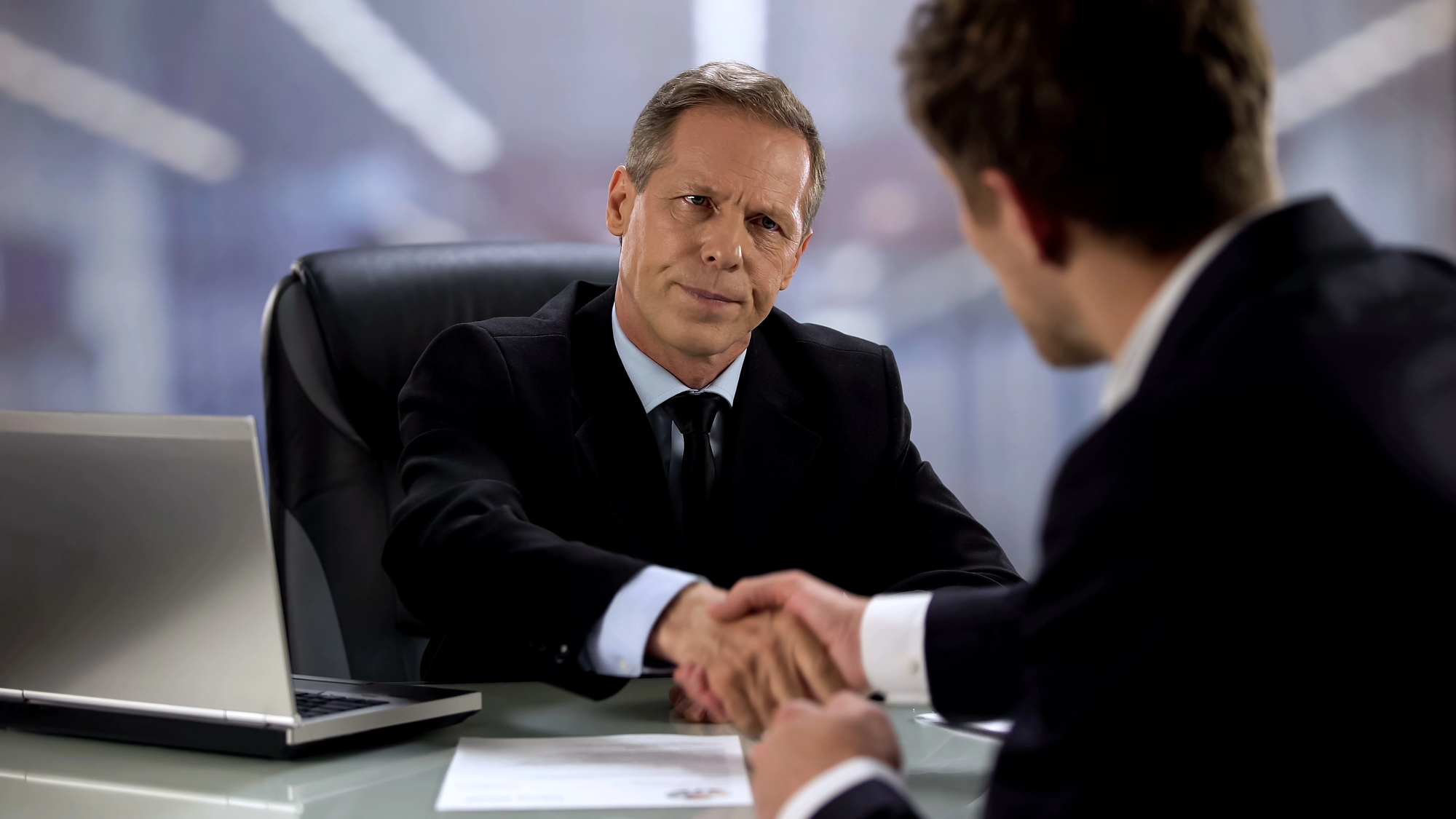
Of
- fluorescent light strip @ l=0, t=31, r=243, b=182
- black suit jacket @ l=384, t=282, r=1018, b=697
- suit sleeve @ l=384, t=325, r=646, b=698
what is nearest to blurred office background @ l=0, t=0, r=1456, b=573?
fluorescent light strip @ l=0, t=31, r=243, b=182

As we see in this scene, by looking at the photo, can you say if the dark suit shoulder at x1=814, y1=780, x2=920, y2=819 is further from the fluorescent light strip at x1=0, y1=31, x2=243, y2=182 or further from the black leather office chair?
the fluorescent light strip at x1=0, y1=31, x2=243, y2=182

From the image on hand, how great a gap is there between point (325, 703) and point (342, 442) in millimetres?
662

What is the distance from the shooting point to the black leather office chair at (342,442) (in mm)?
1657

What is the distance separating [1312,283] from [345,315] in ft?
4.71

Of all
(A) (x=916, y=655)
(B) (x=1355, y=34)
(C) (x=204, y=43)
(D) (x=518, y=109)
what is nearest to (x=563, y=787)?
(A) (x=916, y=655)

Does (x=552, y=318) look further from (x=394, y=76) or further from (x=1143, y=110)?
(x=1143, y=110)

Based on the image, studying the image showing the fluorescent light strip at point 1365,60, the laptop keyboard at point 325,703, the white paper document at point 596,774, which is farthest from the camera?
the fluorescent light strip at point 1365,60

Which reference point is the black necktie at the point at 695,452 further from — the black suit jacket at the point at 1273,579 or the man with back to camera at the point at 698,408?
the black suit jacket at the point at 1273,579

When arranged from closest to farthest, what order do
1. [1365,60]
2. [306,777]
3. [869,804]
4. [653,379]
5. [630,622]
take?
[869,804]
[306,777]
[630,622]
[653,379]
[1365,60]

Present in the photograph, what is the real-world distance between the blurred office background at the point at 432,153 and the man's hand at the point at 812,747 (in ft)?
5.81

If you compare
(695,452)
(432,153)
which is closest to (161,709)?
(695,452)

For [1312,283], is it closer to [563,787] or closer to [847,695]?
[847,695]

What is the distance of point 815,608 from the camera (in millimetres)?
1227

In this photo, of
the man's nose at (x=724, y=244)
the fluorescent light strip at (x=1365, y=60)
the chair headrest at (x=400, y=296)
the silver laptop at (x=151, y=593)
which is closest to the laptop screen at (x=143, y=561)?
the silver laptop at (x=151, y=593)
